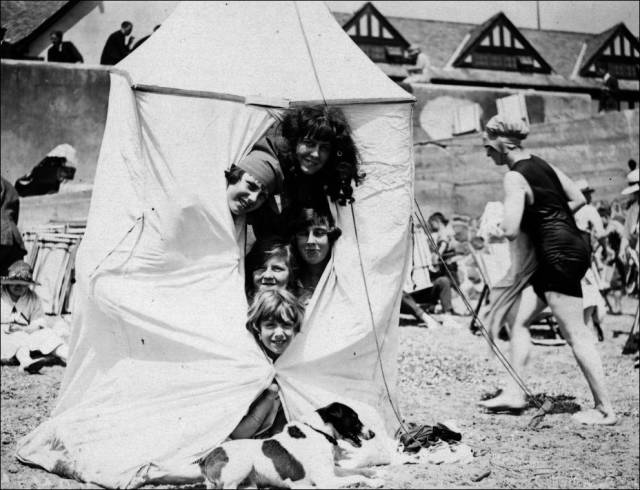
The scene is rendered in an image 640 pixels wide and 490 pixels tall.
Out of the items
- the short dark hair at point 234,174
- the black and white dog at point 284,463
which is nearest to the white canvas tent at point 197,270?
the short dark hair at point 234,174

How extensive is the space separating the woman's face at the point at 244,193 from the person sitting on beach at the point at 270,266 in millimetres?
290

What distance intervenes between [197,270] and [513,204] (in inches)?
78.6

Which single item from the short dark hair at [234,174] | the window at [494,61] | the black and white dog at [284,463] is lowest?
the black and white dog at [284,463]

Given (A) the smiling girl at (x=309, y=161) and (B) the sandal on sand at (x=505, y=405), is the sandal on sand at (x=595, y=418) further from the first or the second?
(A) the smiling girl at (x=309, y=161)

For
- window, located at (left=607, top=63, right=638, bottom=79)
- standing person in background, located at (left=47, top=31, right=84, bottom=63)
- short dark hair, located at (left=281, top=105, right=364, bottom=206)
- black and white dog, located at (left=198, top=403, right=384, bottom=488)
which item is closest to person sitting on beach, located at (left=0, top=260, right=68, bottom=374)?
short dark hair, located at (left=281, top=105, right=364, bottom=206)

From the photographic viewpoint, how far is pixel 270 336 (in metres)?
3.29

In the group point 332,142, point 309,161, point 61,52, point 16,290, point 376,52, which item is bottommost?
point 16,290

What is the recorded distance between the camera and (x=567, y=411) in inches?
177

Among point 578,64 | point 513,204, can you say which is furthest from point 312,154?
point 578,64

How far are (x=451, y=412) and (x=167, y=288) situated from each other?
7.14 ft

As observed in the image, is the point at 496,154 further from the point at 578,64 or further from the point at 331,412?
the point at 578,64

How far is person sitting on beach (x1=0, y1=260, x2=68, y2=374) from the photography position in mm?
5570

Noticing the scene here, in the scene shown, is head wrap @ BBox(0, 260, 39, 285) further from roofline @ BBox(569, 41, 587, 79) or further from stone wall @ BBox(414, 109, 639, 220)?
roofline @ BBox(569, 41, 587, 79)

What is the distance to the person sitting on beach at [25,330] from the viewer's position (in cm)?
557
